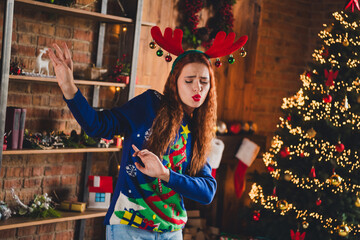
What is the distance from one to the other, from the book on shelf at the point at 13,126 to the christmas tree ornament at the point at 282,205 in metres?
1.89

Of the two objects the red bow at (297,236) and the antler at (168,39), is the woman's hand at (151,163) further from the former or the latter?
the red bow at (297,236)

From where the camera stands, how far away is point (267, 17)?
434 cm

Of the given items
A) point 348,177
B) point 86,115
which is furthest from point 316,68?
point 86,115

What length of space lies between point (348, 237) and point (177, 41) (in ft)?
7.35

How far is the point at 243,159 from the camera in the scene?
162 inches

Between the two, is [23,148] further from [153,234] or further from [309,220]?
[309,220]

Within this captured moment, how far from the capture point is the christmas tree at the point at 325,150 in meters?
3.32

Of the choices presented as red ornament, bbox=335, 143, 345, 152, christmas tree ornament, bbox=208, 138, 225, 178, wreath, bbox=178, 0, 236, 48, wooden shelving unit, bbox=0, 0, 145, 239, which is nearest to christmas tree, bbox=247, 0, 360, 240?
red ornament, bbox=335, 143, 345, 152

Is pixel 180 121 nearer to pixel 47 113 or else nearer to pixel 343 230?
pixel 47 113

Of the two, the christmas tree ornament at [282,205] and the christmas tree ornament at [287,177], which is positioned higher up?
the christmas tree ornament at [287,177]

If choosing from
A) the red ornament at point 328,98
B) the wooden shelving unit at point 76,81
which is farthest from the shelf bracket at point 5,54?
the red ornament at point 328,98

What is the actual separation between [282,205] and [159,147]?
6.61 feet

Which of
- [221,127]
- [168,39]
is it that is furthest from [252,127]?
[168,39]

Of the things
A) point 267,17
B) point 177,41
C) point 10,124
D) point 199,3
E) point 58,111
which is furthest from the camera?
point 267,17
